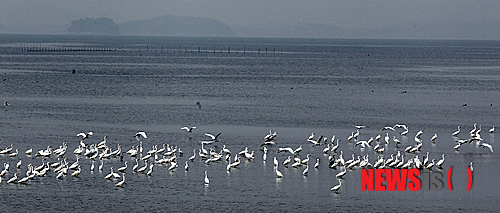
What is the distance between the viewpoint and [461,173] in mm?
37156

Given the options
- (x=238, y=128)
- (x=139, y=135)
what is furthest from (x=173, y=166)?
(x=238, y=128)

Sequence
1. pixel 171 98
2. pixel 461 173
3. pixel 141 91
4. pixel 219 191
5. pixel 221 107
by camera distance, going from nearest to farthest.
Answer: pixel 219 191 → pixel 461 173 → pixel 221 107 → pixel 171 98 → pixel 141 91

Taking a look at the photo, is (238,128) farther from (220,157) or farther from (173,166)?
(173,166)

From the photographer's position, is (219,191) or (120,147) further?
(120,147)

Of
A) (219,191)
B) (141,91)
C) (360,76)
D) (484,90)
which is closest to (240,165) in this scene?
(219,191)

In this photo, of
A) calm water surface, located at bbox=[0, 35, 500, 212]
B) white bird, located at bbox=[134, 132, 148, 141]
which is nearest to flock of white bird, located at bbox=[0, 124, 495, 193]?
white bird, located at bbox=[134, 132, 148, 141]

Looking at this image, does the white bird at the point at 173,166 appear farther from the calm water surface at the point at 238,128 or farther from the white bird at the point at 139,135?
the white bird at the point at 139,135

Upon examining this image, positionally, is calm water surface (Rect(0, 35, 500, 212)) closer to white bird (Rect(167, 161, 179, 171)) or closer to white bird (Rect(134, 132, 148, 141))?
white bird (Rect(167, 161, 179, 171))

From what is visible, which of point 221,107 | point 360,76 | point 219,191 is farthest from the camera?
point 360,76

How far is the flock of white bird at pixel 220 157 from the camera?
118ft

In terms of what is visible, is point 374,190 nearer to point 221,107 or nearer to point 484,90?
point 221,107

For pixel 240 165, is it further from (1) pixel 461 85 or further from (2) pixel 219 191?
(1) pixel 461 85

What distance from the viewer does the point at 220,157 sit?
131 ft

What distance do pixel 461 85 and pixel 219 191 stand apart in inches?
2742
